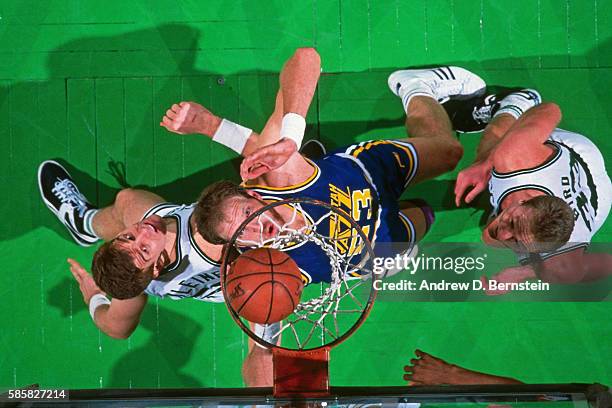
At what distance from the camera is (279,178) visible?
408 cm

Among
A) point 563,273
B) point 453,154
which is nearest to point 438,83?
point 453,154

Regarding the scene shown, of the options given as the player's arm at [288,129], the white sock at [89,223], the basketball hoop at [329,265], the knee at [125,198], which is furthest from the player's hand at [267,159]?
the white sock at [89,223]

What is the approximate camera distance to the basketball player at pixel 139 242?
164 inches

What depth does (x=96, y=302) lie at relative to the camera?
4.32 m

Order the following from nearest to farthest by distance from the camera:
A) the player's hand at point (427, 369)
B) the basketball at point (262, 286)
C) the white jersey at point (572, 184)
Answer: the basketball at point (262, 286) → the white jersey at point (572, 184) → the player's hand at point (427, 369)

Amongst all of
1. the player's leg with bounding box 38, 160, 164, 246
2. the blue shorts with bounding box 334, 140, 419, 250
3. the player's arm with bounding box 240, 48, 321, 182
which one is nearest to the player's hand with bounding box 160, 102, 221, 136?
the player's arm with bounding box 240, 48, 321, 182

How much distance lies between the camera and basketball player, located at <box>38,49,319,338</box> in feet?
13.7

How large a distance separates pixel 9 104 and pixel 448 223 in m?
2.67

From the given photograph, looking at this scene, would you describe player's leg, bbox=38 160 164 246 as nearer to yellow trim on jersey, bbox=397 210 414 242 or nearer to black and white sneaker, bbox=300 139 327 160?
black and white sneaker, bbox=300 139 327 160

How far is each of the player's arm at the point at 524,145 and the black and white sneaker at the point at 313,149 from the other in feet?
3.18

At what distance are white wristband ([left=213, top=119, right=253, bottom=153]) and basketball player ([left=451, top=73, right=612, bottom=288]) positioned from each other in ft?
4.15

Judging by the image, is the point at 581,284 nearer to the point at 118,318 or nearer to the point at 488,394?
the point at 488,394

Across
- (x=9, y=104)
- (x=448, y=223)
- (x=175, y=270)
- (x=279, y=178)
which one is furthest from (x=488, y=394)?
(x=9, y=104)

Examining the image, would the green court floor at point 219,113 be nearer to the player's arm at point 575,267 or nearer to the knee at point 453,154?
the knee at point 453,154
